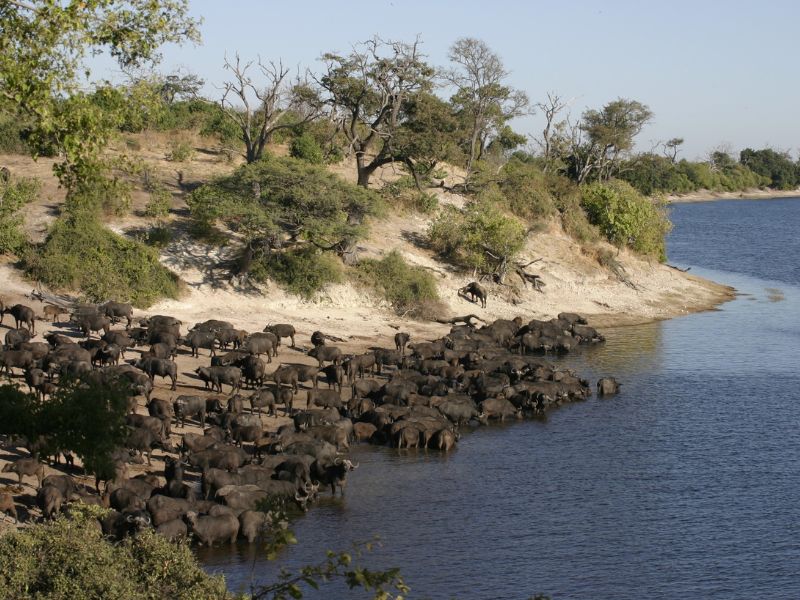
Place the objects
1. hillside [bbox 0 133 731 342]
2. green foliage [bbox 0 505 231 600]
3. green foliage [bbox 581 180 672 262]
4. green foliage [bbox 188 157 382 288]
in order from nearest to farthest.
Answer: green foliage [bbox 0 505 231 600], hillside [bbox 0 133 731 342], green foliage [bbox 188 157 382 288], green foliage [bbox 581 180 672 262]

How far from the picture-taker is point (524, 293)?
43469 mm

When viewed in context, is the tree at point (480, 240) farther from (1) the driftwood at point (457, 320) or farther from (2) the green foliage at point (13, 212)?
(2) the green foliage at point (13, 212)

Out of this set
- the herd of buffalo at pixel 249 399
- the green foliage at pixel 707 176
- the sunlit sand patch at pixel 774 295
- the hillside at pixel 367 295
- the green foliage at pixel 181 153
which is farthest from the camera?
the green foliage at pixel 707 176

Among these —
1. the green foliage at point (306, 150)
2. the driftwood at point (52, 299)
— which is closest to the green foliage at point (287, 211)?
the driftwood at point (52, 299)

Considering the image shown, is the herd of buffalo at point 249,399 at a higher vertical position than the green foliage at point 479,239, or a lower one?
lower

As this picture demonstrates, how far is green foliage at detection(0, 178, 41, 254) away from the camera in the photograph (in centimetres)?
3475

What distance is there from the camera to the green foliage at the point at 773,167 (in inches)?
6432

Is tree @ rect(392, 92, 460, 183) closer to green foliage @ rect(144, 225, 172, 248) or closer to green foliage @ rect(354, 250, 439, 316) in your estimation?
green foliage @ rect(354, 250, 439, 316)

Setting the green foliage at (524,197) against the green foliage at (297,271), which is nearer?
the green foliage at (297,271)

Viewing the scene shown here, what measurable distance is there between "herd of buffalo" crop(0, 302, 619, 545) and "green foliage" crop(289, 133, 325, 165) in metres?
15.7

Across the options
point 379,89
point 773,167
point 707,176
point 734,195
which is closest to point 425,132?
point 379,89

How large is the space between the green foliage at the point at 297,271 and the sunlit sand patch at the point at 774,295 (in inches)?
908

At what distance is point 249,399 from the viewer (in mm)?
25719

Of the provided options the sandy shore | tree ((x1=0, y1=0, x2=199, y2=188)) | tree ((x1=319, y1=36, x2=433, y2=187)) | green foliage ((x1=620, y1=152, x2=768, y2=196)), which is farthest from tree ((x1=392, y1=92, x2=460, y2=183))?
the sandy shore
